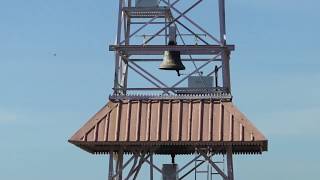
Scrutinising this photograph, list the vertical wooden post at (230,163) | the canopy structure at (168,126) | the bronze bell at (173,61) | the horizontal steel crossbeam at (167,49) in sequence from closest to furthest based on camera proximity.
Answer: the canopy structure at (168,126) → the vertical wooden post at (230,163) → the horizontal steel crossbeam at (167,49) → the bronze bell at (173,61)

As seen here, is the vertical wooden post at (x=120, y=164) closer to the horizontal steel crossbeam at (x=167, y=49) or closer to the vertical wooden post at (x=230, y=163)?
the vertical wooden post at (x=230, y=163)

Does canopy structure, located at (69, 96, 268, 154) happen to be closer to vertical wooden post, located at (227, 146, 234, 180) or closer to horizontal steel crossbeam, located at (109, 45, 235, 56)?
vertical wooden post, located at (227, 146, 234, 180)

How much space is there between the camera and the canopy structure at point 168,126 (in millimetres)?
26312

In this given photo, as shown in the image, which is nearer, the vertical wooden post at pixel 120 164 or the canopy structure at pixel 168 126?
the canopy structure at pixel 168 126

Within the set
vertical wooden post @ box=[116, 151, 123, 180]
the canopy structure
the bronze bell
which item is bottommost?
vertical wooden post @ box=[116, 151, 123, 180]

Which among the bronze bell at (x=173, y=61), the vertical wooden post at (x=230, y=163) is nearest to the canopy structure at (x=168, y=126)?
the vertical wooden post at (x=230, y=163)

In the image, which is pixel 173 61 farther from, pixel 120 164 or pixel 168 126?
pixel 120 164

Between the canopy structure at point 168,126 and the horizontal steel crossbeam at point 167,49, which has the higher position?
the horizontal steel crossbeam at point 167,49

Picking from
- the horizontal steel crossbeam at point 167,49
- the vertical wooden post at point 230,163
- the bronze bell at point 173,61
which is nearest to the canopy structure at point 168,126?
the vertical wooden post at point 230,163

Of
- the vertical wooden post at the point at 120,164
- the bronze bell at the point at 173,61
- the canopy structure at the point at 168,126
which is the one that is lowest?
the vertical wooden post at the point at 120,164

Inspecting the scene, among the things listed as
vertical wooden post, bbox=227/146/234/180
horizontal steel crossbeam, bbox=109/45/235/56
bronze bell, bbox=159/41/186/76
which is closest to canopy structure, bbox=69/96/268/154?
vertical wooden post, bbox=227/146/234/180

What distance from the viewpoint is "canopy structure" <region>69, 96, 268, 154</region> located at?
26.3 m

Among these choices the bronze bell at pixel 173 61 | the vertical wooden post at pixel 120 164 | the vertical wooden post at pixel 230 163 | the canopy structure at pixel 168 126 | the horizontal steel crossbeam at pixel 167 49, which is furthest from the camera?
the bronze bell at pixel 173 61

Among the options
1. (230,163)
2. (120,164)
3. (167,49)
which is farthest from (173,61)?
(230,163)
